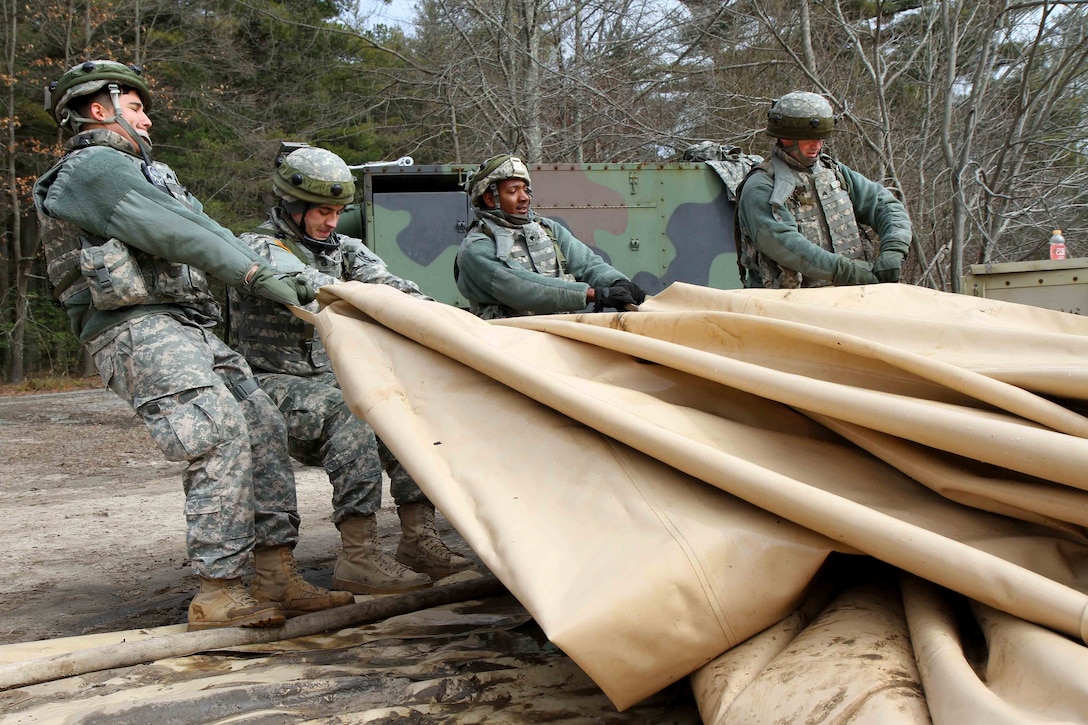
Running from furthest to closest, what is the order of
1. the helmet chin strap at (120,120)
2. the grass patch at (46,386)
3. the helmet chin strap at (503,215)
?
the grass patch at (46,386), the helmet chin strap at (503,215), the helmet chin strap at (120,120)

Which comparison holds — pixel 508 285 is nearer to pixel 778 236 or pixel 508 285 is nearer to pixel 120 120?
pixel 778 236

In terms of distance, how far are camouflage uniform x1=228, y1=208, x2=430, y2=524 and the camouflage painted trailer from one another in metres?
4.28

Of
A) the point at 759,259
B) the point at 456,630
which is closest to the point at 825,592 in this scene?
the point at 456,630

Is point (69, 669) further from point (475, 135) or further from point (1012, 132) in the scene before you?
point (475, 135)

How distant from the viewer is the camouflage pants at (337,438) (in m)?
3.56

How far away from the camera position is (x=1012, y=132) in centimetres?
732

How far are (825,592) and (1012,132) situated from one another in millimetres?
6276

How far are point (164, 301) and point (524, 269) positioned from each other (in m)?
1.63

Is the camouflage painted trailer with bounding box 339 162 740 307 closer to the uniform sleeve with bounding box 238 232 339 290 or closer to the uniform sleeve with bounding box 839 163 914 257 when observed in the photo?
the uniform sleeve with bounding box 839 163 914 257

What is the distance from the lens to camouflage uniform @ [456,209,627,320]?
429cm

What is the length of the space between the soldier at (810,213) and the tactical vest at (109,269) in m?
2.56

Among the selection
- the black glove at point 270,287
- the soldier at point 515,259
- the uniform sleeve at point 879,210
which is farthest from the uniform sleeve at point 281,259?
the uniform sleeve at point 879,210

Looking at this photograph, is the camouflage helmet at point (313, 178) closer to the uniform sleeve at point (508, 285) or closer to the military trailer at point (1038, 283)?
the uniform sleeve at point (508, 285)

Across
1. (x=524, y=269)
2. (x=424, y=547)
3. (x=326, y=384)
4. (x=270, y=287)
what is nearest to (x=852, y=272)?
(x=524, y=269)
